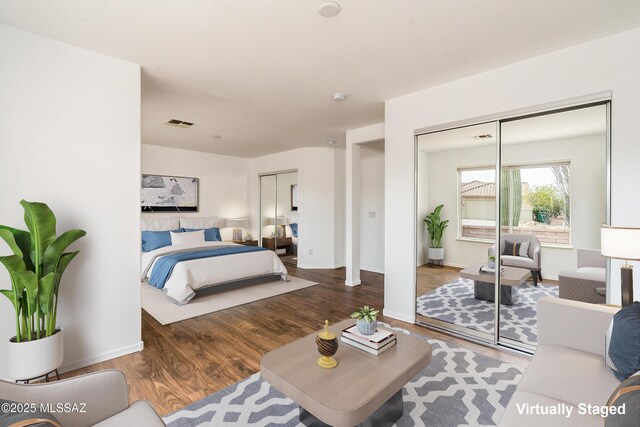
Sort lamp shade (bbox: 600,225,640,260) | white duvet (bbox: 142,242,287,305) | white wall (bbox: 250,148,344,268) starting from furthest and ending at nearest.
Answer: white wall (bbox: 250,148,344,268) → white duvet (bbox: 142,242,287,305) → lamp shade (bbox: 600,225,640,260)

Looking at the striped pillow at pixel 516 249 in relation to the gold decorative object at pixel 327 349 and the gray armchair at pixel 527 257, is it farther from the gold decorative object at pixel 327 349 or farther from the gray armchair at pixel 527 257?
the gold decorative object at pixel 327 349

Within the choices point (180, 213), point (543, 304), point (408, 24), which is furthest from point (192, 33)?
point (180, 213)

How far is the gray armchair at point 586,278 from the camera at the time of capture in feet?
7.85

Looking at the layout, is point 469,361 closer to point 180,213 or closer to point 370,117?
point 370,117

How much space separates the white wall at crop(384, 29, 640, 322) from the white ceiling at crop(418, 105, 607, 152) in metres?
0.13

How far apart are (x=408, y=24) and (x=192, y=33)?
5.15 ft

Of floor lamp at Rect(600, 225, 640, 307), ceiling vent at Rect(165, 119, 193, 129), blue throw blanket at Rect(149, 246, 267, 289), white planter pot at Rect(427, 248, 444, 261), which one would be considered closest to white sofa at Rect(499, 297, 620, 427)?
floor lamp at Rect(600, 225, 640, 307)

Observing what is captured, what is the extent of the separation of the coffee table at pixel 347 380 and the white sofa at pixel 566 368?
1.74 ft

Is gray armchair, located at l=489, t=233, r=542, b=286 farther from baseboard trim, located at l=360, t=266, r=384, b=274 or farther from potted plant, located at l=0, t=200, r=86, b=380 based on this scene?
potted plant, located at l=0, t=200, r=86, b=380

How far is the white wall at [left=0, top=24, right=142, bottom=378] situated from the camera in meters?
2.21

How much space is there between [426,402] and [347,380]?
31.0 inches

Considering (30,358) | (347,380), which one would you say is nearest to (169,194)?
(30,358)

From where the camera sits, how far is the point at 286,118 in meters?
4.34

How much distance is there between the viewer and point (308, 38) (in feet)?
7.54
